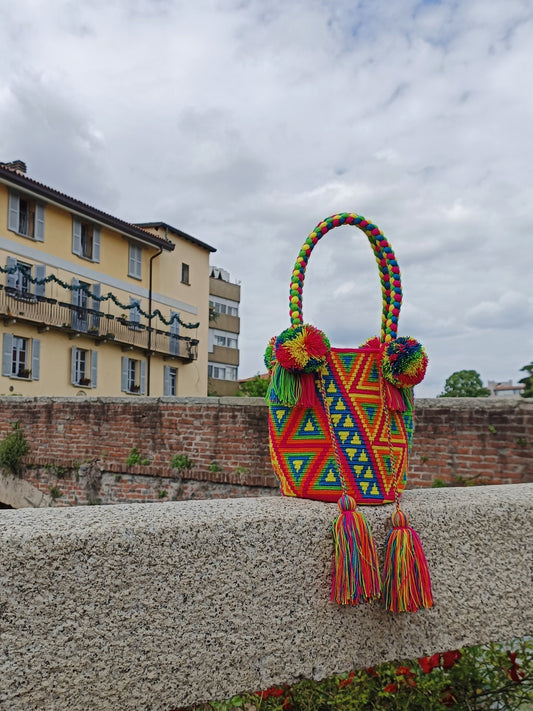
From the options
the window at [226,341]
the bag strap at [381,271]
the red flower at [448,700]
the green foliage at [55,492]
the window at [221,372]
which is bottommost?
the green foliage at [55,492]

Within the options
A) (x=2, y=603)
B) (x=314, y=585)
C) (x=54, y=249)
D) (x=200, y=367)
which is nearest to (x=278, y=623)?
(x=314, y=585)

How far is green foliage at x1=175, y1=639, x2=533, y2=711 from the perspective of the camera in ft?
5.92

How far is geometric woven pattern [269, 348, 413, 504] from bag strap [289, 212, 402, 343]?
0.59ft

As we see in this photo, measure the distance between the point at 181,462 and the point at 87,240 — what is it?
15621mm

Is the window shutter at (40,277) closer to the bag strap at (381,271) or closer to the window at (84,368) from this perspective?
the window at (84,368)

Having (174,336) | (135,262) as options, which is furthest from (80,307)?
(174,336)

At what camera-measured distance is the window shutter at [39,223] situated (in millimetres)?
19812

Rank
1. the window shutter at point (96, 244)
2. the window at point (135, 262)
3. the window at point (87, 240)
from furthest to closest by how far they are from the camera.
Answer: the window at point (135, 262), the window shutter at point (96, 244), the window at point (87, 240)

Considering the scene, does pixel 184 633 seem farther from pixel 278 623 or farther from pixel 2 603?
pixel 2 603

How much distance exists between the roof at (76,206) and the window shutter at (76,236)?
413 mm

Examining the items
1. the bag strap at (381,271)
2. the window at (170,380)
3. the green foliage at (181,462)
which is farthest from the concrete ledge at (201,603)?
the window at (170,380)

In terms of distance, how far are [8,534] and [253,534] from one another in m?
0.57

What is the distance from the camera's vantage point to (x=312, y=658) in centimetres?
162

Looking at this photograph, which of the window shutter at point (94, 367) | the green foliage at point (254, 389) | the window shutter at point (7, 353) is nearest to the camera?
the window shutter at point (7, 353)
